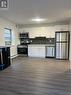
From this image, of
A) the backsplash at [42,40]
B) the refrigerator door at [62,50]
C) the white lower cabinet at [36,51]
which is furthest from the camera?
the backsplash at [42,40]

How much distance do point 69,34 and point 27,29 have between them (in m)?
3.34

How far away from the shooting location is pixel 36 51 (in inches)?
370

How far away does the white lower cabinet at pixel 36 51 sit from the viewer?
9258 millimetres

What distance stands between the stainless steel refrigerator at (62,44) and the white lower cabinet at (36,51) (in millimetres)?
1191

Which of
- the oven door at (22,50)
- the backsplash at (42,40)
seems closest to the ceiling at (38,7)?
the backsplash at (42,40)

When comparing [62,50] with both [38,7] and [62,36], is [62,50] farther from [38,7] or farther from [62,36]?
[38,7]

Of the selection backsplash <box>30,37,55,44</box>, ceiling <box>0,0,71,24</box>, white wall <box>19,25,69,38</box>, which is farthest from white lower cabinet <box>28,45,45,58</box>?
ceiling <box>0,0,71,24</box>

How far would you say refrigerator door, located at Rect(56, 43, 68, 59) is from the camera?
27.5ft

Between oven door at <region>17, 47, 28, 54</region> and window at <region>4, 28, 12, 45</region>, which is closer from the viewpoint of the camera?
window at <region>4, 28, 12, 45</region>

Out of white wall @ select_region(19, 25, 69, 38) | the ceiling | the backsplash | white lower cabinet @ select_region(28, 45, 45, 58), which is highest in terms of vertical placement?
the ceiling

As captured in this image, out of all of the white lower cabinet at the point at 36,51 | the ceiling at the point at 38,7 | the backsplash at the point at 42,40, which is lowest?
the white lower cabinet at the point at 36,51

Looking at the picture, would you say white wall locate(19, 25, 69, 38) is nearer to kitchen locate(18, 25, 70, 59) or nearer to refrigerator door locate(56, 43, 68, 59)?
kitchen locate(18, 25, 70, 59)

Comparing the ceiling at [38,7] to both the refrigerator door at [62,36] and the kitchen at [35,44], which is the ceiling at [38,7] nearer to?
the kitchen at [35,44]

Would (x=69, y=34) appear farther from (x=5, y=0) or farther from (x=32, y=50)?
(x=5, y=0)
